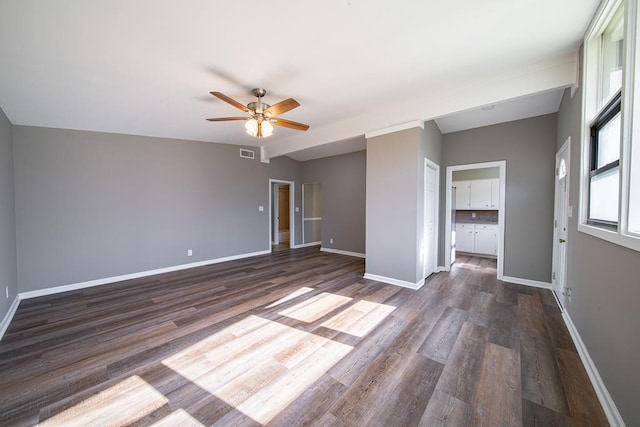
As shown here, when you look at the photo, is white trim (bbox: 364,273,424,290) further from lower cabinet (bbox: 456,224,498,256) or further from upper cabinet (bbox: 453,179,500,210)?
upper cabinet (bbox: 453,179,500,210)

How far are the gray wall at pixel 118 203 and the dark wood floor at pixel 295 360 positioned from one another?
742 millimetres

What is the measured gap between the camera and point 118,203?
162 inches

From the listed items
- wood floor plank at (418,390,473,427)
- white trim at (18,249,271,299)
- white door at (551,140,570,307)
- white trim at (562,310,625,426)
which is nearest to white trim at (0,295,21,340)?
white trim at (18,249,271,299)

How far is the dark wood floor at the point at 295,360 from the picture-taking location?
4.84 ft

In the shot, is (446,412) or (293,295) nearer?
(446,412)

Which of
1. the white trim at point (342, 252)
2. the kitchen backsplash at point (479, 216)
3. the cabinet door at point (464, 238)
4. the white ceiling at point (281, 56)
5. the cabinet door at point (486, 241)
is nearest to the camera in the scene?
the white ceiling at point (281, 56)

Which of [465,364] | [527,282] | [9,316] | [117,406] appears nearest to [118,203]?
[9,316]

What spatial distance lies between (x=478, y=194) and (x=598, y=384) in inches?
187

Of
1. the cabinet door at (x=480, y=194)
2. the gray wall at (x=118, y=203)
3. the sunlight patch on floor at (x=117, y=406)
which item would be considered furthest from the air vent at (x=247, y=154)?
the cabinet door at (x=480, y=194)

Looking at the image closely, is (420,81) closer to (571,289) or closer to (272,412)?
(571,289)

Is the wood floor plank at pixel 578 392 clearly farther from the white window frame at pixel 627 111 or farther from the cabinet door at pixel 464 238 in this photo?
the cabinet door at pixel 464 238

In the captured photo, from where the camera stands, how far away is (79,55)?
2.14m

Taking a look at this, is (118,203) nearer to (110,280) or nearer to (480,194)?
(110,280)

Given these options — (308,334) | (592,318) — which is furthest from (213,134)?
(592,318)
